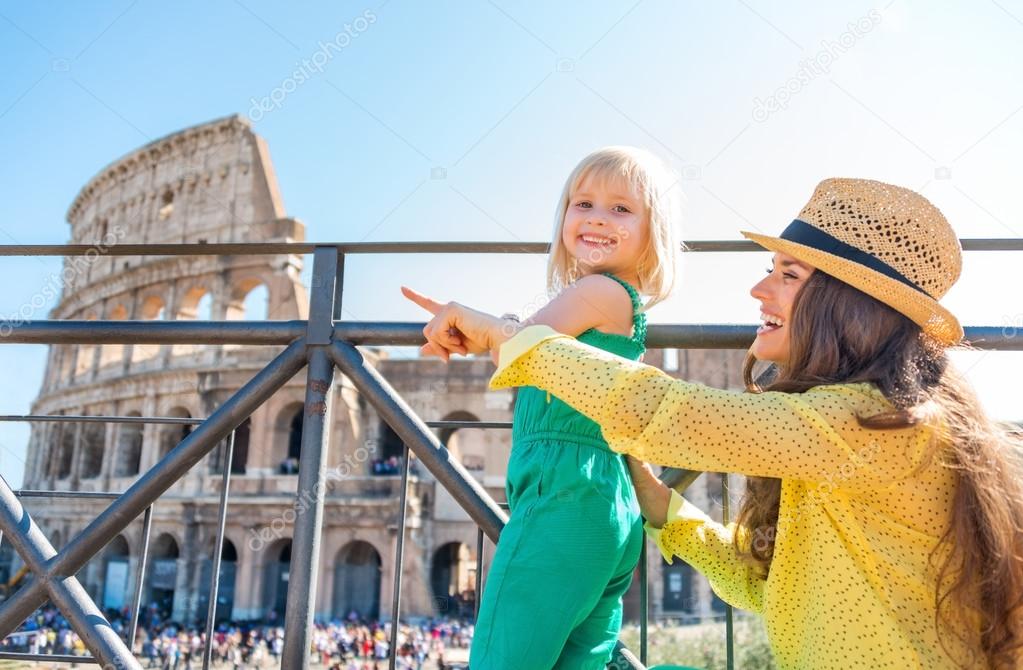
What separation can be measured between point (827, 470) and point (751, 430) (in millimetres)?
124

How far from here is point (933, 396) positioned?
1.14 meters

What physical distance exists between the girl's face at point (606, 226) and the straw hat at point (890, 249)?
370mm

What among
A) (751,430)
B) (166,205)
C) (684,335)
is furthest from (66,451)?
(751,430)

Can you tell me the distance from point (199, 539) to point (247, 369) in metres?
4.85

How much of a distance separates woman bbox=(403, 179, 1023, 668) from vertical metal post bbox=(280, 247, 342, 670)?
0.78 meters

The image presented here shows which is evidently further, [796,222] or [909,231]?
[796,222]

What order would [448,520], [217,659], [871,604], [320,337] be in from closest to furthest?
1. [871,604]
2. [320,337]
3. [217,659]
4. [448,520]

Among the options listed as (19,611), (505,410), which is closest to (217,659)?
(505,410)

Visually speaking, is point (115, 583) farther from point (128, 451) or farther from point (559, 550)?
point (559, 550)

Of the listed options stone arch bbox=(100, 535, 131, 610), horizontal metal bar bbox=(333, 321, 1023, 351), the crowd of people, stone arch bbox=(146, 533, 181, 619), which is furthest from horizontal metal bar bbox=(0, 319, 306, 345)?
stone arch bbox=(100, 535, 131, 610)

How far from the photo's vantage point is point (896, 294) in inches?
45.6

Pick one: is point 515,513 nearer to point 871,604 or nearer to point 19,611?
point 871,604

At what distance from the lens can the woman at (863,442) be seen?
1.06 meters

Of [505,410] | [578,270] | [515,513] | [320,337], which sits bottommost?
[515,513]
